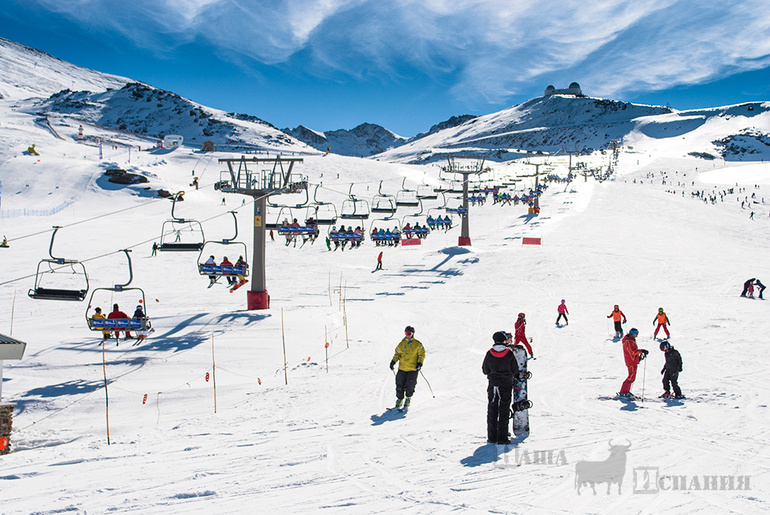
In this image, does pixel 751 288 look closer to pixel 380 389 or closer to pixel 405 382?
pixel 380 389

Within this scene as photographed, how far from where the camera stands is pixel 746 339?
42.4 ft

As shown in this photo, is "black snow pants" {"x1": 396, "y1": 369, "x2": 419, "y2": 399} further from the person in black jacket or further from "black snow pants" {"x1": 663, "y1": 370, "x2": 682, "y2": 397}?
"black snow pants" {"x1": 663, "y1": 370, "x2": 682, "y2": 397}

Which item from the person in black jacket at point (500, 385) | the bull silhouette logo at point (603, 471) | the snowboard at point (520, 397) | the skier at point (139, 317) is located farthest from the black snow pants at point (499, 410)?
the skier at point (139, 317)

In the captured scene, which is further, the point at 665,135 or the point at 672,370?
the point at 665,135

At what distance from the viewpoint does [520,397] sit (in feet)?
20.0

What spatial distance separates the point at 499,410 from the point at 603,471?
1.26 m

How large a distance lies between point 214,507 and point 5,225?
43.1 metres

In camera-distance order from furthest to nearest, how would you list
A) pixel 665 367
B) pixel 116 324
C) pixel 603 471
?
pixel 116 324, pixel 665 367, pixel 603 471

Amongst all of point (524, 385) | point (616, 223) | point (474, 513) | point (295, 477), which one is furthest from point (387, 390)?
point (616, 223)

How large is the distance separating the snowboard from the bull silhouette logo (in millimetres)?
981

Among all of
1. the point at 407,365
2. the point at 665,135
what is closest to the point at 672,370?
the point at 407,365

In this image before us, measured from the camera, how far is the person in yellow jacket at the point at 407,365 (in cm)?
754

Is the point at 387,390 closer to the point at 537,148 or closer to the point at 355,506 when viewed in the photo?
the point at 355,506

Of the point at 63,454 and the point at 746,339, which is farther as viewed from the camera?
the point at 746,339
